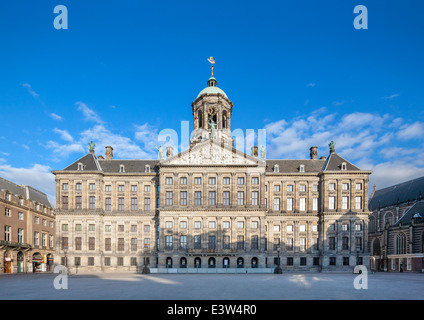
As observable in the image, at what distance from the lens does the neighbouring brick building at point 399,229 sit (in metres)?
60.2

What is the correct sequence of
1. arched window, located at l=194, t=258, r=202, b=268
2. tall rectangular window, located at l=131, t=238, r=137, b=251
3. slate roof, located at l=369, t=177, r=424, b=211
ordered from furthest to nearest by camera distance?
1. slate roof, located at l=369, t=177, r=424, b=211
2. tall rectangular window, located at l=131, t=238, r=137, b=251
3. arched window, located at l=194, t=258, r=202, b=268

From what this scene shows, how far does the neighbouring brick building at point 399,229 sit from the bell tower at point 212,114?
39.4 metres

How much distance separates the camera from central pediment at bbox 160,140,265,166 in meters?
56.5

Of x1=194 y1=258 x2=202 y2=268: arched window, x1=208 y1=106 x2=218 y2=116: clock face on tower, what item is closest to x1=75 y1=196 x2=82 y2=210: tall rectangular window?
x1=194 y1=258 x2=202 y2=268: arched window

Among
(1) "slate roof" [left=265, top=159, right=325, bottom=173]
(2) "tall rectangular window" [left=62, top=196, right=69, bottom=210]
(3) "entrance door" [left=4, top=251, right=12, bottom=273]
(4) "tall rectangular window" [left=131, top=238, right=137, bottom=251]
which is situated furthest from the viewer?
(1) "slate roof" [left=265, top=159, right=325, bottom=173]

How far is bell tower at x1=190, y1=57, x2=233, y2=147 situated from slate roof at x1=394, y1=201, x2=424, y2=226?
3913 centimetres

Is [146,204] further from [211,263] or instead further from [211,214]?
[211,263]

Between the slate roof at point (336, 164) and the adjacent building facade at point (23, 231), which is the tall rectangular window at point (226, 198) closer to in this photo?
the slate roof at point (336, 164)

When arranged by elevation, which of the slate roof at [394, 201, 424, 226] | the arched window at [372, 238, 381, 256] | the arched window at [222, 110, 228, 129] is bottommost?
the arched window at [372, 238, 381, 256]

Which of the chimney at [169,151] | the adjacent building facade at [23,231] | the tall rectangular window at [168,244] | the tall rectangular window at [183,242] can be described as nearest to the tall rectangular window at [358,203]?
the tall rectangular window at [183,242]

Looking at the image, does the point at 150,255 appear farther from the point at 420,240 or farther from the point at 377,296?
the point at 420,240

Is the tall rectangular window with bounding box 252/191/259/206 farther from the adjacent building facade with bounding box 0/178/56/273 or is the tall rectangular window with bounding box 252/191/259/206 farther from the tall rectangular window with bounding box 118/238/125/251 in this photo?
the adjacent building facade with bounding box 0/178/56/273
